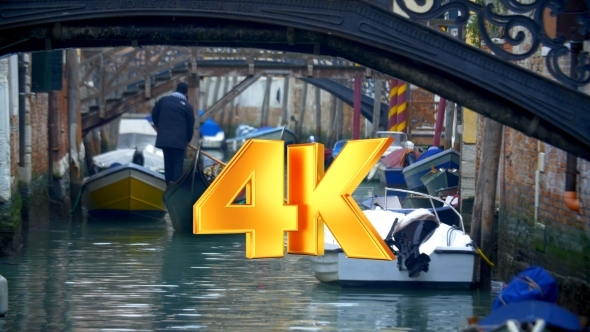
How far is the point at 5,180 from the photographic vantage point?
1009 cm

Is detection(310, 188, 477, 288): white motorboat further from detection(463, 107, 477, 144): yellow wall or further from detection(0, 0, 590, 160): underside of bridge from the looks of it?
detection(463, 107, 477, 144): yellow wall

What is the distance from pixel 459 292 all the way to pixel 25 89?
5234mm

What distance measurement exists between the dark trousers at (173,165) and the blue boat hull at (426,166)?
4162 millimetres

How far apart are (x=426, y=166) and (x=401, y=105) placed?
532 cm

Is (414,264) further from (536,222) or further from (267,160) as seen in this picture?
(267,160)

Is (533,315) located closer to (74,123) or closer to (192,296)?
(192,296)

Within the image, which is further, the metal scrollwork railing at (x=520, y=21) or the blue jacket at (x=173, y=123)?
the blue jacket at (x=173, y=123)

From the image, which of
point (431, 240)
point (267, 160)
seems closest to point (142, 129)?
point (431, 240)

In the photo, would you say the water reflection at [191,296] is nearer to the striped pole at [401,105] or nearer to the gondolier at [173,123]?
the gondolier at [173,123]

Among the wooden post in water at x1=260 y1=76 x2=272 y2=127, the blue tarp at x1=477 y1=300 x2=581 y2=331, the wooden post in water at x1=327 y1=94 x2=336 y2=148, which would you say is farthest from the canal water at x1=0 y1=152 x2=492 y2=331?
the wooden post in water at x1=260 y1=76 x2=272 y2=127

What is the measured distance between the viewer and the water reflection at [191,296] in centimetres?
725

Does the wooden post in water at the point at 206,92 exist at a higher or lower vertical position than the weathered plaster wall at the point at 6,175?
higher

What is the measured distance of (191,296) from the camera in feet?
27.1

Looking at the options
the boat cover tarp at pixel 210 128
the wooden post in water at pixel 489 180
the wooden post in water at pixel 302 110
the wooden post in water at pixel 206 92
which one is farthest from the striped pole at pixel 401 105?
the wooden post in water at pixel 206 92
